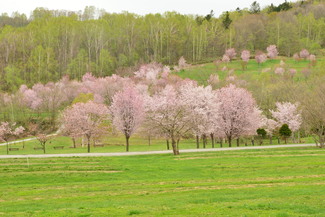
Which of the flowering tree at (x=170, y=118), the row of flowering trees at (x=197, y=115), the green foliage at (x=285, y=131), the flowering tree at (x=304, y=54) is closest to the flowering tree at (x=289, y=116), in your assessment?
the row of flowering trees at (x=197, y=115)

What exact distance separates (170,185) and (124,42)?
436ft

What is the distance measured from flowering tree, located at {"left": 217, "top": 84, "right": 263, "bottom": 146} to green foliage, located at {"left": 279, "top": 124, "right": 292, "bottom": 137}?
496 centimetres

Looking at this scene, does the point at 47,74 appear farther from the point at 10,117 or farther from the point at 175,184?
the point at 175,184

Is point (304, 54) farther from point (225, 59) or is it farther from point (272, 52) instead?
point (225, 59)

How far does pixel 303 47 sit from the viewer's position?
14862 centimetres

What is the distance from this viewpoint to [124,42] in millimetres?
152000

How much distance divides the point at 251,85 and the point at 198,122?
39.1 m

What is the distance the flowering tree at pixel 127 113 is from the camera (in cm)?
5719

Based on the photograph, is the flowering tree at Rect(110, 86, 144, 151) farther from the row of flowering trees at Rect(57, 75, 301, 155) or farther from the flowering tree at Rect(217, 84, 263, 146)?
the flowering tree at Rect(217, 84, 263, 146)

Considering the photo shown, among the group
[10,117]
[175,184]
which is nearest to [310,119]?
[175,184]

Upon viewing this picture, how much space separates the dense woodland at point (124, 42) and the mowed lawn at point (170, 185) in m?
95.0

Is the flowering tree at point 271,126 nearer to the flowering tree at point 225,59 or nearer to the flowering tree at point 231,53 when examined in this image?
the flowering tree at point 225,59

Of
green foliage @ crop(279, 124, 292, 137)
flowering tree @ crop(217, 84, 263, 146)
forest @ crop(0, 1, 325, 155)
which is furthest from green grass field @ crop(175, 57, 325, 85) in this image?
flowering tree @ crop(217, 84, 263, 146)

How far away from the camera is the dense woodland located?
134 metres
